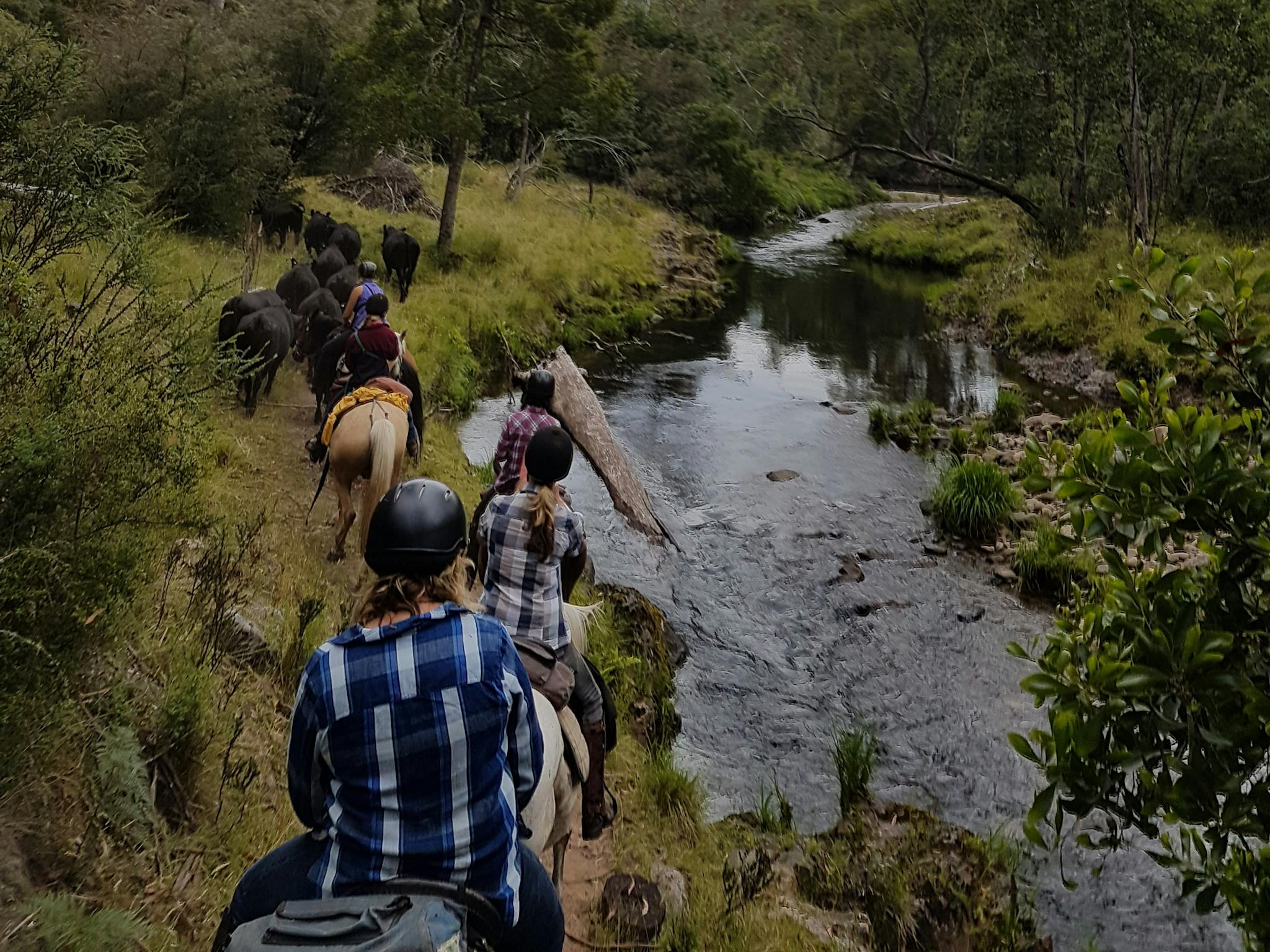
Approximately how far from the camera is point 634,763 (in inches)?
236

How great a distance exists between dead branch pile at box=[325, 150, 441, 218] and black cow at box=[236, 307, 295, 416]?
1458 cm

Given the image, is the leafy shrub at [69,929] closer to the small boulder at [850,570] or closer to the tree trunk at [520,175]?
the small boulder at [850,570]

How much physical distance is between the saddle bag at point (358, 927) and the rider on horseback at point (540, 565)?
2.07 m

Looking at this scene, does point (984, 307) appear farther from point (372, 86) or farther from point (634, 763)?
point (634, 763)

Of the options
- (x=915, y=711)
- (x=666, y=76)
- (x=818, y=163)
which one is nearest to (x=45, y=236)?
(x=915, y=711)

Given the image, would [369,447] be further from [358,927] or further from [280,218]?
[280,218]

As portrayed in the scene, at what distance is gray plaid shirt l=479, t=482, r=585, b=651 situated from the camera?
13.7ft

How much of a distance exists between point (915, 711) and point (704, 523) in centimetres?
396

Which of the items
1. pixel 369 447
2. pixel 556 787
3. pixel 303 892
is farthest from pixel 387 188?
pixel 303 892

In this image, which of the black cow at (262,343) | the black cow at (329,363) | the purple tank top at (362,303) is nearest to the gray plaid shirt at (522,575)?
the purple tank top at (362,303)

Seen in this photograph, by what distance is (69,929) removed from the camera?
2.83 m

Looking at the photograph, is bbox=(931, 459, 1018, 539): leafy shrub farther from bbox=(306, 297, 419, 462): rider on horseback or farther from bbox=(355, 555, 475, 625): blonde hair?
bbox=(355, 555, 475, 625): blonde hair

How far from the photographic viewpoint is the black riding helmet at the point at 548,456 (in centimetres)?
412

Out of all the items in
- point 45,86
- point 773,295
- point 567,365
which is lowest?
point 773,295
